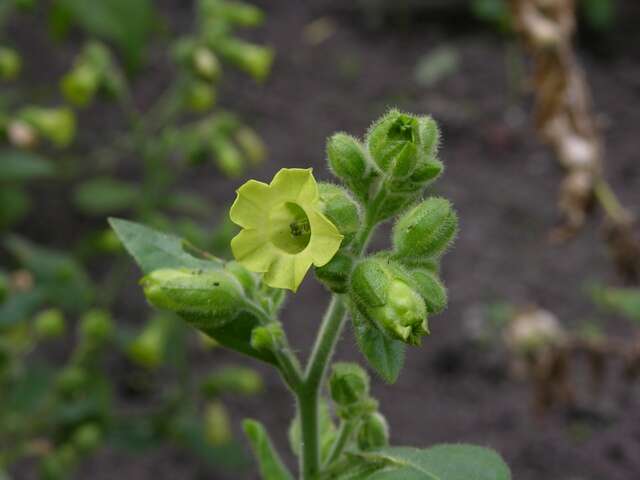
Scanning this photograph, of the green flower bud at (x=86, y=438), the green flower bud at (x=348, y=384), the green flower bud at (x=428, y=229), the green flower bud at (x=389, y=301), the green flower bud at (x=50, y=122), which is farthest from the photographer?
the green flower bud at (x=50, y=122)

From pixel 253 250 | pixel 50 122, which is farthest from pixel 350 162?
pixel 50 122

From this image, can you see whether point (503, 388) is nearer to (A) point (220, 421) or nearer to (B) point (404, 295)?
(A) point (220, 421)

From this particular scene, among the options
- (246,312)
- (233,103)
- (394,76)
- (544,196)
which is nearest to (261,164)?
(233,103)

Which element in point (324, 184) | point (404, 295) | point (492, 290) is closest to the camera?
point (404, 295)

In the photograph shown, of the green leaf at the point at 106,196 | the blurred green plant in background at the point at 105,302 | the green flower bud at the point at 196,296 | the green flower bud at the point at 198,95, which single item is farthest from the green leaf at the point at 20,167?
the green flower bud at the point at 196,296

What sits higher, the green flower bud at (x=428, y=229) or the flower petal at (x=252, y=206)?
the green flower bud at (x=428, y=229)

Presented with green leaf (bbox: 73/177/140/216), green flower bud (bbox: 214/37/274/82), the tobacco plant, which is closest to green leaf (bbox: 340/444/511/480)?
the tobacco plant

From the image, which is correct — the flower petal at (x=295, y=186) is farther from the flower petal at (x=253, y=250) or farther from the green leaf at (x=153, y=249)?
the green leaf at (x=153, y=249)
